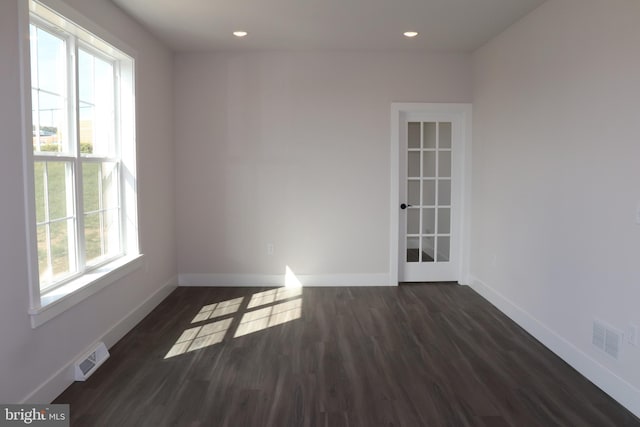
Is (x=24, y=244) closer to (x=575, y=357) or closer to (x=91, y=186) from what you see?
(x=91, y=186)

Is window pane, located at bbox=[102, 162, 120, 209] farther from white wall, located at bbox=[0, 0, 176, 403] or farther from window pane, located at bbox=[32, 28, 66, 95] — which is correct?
window pane, located at bbox=[32, 28, 66, 95]

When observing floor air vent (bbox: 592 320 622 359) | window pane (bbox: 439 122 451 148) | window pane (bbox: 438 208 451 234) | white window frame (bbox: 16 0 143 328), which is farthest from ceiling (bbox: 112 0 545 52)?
floor air vent (bbox: 592 320 622 359)

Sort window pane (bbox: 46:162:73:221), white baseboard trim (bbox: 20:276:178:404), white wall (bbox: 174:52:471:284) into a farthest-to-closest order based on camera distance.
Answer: white wall (bbox: 174:52:471:284) < window pane (bbox: 46:162:73:221) < white baseboard trim (bbox: 20:276:178:404)

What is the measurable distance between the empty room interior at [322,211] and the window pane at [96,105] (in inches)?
0.9

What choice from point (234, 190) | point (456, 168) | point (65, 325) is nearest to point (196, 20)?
point (234, 190)

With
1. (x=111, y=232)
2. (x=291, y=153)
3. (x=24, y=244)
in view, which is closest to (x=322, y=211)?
(x=291, y=153)

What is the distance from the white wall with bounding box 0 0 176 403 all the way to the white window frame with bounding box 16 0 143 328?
0.05 meters

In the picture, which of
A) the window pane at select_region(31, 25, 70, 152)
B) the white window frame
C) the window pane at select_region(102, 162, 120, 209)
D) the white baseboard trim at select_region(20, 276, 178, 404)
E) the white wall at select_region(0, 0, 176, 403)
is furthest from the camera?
the window pane at select_region(102, 162, 120, 209)

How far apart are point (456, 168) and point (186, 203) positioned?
313 cm

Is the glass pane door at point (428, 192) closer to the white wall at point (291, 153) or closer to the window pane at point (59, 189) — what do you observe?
the white wall at point (291, 153)

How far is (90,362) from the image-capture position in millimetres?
3166

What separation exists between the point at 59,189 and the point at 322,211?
2911 millimetres

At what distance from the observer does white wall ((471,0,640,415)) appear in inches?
111

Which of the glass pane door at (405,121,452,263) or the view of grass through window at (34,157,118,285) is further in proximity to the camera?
the glass pane door at (405,121,452,263)
